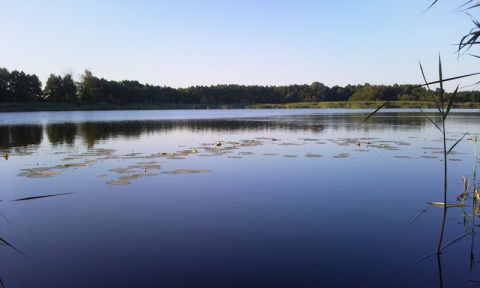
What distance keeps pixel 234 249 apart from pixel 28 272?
223 cm

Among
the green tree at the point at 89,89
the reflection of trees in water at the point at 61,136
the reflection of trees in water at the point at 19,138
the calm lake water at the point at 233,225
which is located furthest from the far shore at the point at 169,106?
the calm lake water at the point at 233,225

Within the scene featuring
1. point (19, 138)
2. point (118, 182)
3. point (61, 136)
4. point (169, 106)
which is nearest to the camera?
point (118, 182)

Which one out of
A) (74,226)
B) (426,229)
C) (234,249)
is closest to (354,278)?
(234,249)

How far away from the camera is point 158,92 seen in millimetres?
98500

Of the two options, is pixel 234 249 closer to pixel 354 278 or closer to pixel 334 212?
pixel 354 278

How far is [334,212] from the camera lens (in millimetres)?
5781

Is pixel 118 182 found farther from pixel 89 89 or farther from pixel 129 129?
pixel 89 89

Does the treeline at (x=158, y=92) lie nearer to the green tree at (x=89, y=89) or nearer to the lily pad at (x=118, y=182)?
the green tree at (x=89, y=89)

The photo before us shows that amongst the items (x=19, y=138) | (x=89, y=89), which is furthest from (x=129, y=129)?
(x=89, y=89)

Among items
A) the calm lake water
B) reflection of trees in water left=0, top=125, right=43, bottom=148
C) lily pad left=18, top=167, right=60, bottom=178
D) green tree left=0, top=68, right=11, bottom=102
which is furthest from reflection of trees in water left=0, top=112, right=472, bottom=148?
green tree left=0, top=68, right=11, bottom=102

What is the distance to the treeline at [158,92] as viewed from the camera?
218 ft

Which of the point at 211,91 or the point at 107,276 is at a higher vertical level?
the point at 211,91

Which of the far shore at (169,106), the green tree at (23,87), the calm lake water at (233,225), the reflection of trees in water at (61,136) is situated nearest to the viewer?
the calm lake water at (233,225)

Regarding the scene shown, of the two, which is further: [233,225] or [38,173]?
[38,173]
